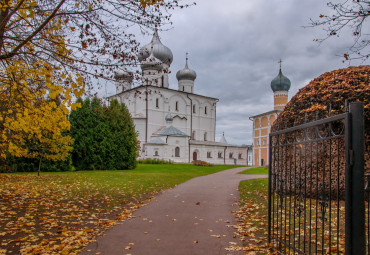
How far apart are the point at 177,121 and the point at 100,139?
2278 centimetres

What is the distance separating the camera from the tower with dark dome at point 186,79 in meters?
52.8

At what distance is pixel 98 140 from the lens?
85.3 feet

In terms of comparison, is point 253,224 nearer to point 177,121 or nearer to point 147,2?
point 147,2

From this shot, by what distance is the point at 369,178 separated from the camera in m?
3.57

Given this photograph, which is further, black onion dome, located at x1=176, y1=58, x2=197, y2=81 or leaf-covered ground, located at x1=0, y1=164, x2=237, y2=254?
black onion dome, located at x1=176, y1=58, x2=197, y2=81

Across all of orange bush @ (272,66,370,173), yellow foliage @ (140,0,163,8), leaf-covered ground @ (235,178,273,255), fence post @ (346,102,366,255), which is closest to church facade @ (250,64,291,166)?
orange bush @ (272,66,370,173)

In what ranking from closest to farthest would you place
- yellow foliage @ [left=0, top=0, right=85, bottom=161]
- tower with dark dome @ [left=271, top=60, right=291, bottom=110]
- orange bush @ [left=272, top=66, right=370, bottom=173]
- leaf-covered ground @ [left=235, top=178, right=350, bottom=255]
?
leaf-covered ground @ [left=235, top=178, right=350, bottom=255]
yellow foliage @ [left=0, top=0, right=85, bottom=161]
orange bush @ [left=272, top=66, right=370, bottom=173]
tower with dark dome @ [left=271, top=60, right=291, bottom=110]

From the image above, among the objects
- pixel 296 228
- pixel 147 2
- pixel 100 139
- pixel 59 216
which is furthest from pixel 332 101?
pixel 100 139

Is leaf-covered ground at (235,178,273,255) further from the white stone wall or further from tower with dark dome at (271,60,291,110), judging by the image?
tower with dark dome at (271,60,291,110)

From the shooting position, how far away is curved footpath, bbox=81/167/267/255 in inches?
195

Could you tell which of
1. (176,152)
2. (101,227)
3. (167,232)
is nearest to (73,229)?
(101,227)

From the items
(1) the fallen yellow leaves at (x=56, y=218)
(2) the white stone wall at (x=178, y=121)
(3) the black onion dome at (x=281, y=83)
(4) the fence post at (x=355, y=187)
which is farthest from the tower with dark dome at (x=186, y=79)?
(4) the fence post at (x=355, y=187)

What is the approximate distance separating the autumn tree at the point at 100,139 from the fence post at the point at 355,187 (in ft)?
74.5

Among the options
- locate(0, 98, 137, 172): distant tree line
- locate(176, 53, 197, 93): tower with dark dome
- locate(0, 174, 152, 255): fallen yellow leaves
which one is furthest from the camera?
locate(176, 53, 197, 93): tower with dark dome
